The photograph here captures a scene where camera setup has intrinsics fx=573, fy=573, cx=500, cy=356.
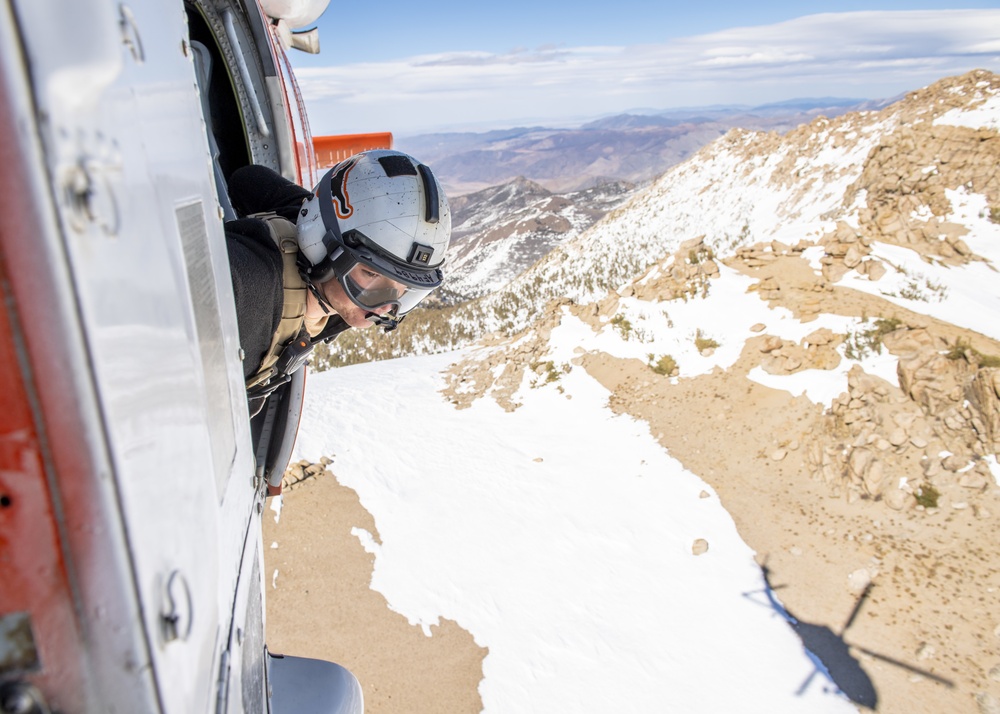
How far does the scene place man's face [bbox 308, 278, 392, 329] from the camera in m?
2.38

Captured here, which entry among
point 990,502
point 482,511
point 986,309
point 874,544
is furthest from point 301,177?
point 986,309

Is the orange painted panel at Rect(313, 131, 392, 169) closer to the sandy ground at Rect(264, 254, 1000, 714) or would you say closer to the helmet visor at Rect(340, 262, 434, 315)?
the sandy ground at Rect(264, 254, 1000, 714)

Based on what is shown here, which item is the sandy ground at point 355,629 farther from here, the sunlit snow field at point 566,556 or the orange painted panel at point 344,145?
the orange painted panel at point 344,145

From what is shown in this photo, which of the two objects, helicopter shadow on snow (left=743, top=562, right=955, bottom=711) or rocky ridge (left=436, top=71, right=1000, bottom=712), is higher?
rocky ridge (left=436, top=71, right=1000, bottom=712)

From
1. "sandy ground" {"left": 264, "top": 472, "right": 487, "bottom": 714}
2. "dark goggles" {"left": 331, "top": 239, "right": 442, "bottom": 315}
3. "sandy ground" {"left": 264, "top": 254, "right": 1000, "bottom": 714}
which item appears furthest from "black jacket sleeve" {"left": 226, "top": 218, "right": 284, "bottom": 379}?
"sandy ground" {"left": 264, "top": 254, "right": 1000, "bottom": 714}

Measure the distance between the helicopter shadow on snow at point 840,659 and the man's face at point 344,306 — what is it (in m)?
4.60

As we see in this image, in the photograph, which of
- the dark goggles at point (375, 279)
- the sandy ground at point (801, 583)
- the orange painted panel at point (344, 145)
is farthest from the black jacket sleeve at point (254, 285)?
the orange painted panel at point (344, 145)

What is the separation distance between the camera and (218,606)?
1.06m

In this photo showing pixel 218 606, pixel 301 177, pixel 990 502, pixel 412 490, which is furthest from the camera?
pixel 412 490

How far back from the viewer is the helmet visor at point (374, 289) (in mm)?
2348

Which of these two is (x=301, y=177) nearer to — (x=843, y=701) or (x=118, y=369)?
(x=118, y=369)

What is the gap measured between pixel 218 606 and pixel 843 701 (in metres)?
5.22

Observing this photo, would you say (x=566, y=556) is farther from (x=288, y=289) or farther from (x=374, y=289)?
(x=288, y=289)

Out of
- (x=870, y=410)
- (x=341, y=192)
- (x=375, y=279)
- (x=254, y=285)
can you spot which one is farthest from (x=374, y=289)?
(x=870, y=410)
